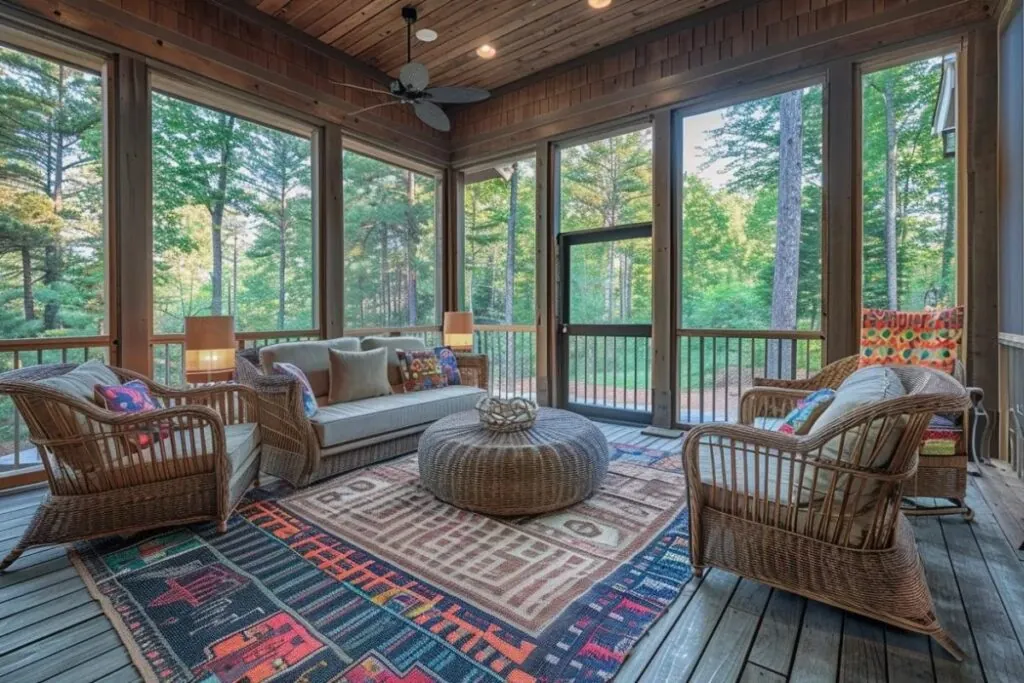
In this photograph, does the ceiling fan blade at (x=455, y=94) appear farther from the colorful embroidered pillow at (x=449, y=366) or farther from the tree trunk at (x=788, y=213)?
the tree trunk at (x=788, y=213)

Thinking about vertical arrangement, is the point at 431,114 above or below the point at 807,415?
above

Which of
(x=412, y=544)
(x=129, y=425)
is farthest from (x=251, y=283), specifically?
(x=412, y=544)

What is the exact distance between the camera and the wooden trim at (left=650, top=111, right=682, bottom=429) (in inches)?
A: 171

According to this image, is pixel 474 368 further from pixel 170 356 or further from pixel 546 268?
pixel 170 356

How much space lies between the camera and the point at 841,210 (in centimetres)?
359

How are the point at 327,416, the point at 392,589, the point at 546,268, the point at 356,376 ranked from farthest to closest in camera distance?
the point at 546,268 < the point at 356,376 < the point at 327,416 < the point at 392,589

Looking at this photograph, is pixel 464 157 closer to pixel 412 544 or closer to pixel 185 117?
pixel 185 117

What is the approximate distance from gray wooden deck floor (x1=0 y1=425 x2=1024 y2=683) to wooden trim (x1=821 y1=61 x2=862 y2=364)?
1931 mm

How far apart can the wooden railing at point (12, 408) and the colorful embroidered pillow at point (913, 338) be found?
5.22 metres

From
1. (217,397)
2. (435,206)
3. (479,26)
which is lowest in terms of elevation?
(217,397)

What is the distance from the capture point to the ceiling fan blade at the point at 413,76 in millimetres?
3527

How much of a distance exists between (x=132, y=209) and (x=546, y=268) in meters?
3.59

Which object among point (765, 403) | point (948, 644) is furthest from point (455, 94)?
point (948, 644)

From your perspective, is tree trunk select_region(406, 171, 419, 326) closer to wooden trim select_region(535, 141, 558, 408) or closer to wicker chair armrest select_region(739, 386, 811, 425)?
wooden trim select_region(535, 141, 558, 408)
